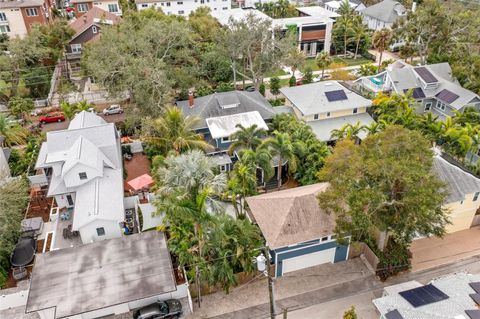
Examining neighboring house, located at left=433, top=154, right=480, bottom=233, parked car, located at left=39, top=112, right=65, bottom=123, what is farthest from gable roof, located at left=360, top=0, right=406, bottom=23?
parked car, located at left=39, top=112, right=65, bottom=123

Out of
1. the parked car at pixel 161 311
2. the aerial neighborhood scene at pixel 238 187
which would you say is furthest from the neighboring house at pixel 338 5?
the parked car at pixel 161 311

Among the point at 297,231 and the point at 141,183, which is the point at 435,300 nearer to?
the point at 297,231

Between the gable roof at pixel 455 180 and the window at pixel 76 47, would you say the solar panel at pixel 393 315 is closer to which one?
the gable roof at pixel 455 180

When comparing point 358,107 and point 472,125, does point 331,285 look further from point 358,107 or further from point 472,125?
point 472,125

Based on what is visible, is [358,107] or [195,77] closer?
[358,107]

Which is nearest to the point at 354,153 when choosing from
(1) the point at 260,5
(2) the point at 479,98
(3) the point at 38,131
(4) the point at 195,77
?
(2) the point at 479,98

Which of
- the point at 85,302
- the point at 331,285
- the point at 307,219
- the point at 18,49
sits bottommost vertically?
the point at 331,285

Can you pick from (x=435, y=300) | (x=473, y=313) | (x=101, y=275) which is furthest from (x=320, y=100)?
(x=101, y=275)

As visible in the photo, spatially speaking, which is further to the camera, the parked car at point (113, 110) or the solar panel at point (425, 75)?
the parked car at point (113, 110)
